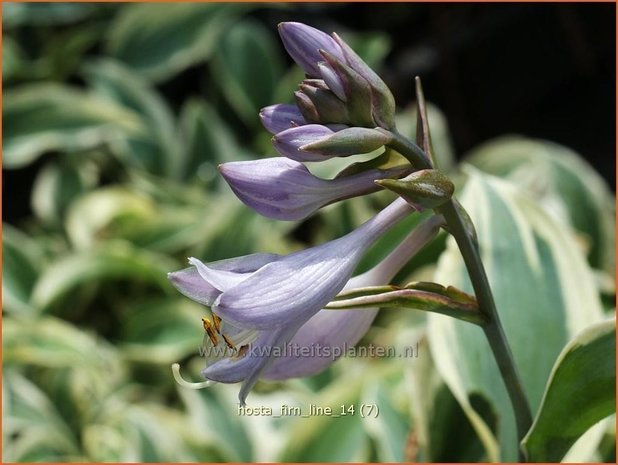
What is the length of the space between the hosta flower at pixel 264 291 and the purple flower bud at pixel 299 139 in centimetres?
7

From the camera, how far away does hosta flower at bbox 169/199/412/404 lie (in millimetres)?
610

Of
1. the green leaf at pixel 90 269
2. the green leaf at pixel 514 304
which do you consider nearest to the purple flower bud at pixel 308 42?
the green leaf at pixel 514 304

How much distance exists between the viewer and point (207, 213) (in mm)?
1901

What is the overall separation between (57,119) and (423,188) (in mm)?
1603

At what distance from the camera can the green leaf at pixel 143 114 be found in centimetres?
215

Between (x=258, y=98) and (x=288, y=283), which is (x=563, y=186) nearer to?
(x=258, y=98)

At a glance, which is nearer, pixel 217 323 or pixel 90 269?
pixel 217 323

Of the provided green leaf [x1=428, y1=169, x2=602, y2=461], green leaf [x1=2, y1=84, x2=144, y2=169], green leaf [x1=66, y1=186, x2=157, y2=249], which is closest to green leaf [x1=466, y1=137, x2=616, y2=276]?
green leaf [x1=428, y1=169, x2=602, y2=461]

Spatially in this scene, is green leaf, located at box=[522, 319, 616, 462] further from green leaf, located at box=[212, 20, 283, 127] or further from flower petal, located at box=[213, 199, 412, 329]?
green leaf, located at box=[212, 20, 283, 127]

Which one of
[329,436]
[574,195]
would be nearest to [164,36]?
[574,195]

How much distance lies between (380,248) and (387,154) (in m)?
0.46

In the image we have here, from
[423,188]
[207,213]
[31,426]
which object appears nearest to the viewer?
[423,188]

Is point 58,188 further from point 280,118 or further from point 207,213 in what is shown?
point 280,118

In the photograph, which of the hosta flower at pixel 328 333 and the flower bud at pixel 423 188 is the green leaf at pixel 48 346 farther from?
the flower bud at pixel 423 188
